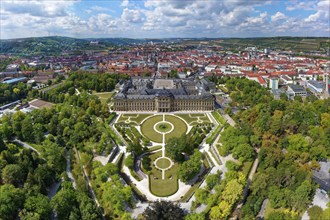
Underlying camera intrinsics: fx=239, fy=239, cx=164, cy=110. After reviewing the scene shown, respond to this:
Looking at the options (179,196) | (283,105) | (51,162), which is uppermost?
(283,105)

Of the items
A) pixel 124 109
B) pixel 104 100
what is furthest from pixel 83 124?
pixel 104 100

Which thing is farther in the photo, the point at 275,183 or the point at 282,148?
the point at 282,148

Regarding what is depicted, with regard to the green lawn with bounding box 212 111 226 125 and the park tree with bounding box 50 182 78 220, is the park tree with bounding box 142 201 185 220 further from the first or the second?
the green lawn with bounding box 212 111 226 125

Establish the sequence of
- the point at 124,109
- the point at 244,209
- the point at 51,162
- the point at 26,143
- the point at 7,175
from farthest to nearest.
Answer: the point at 124,109
the point at 26,143
the point at 51,162
the point at 7,175
the point at 244,209

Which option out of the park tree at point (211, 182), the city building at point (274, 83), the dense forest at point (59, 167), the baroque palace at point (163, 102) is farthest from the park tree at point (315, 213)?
the city building at point (274, 83)

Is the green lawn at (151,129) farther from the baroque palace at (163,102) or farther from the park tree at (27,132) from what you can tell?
the park tree at (27,132)

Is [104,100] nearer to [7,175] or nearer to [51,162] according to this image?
[51,162]

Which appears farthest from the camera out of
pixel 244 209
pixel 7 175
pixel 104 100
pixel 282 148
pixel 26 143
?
pixel 104 100
